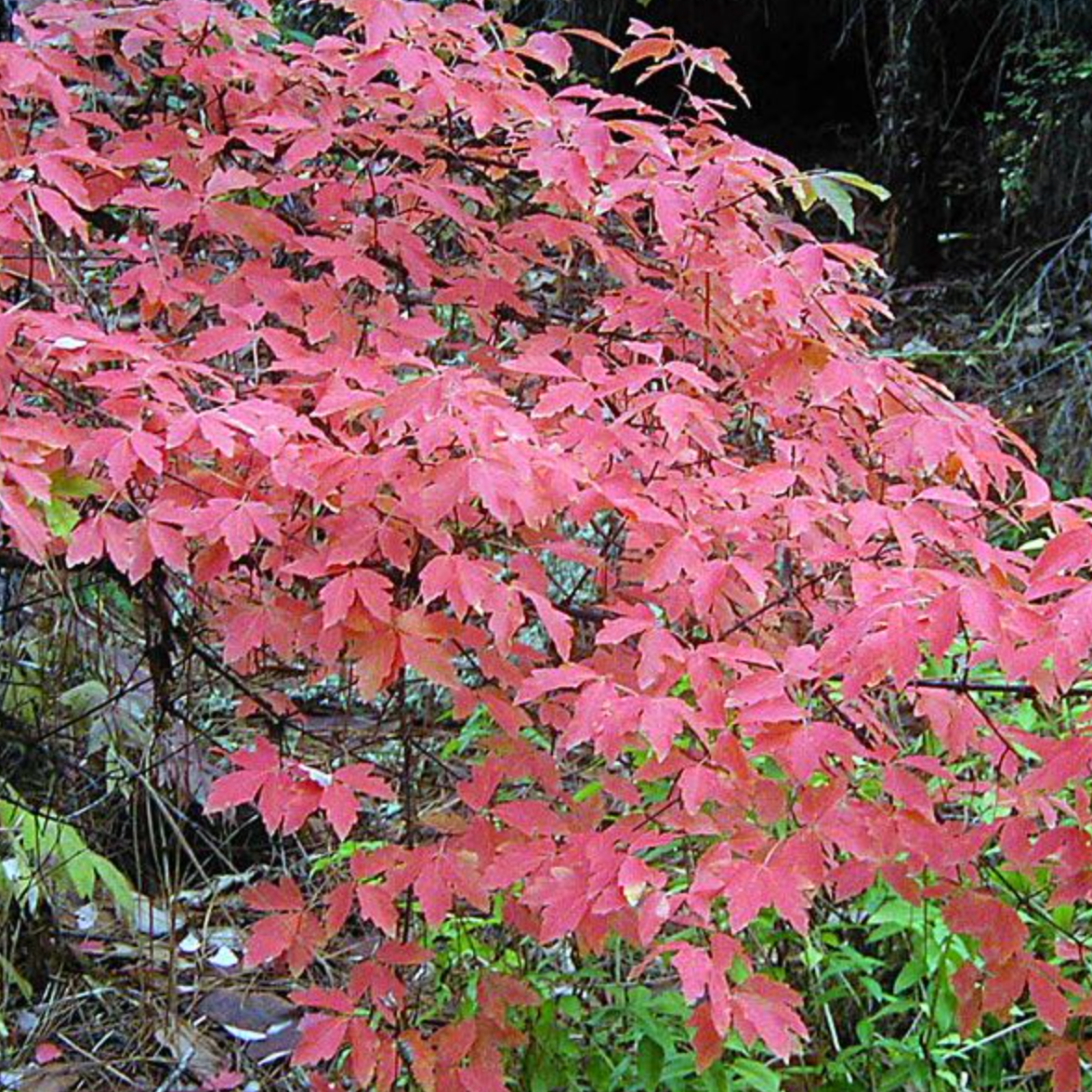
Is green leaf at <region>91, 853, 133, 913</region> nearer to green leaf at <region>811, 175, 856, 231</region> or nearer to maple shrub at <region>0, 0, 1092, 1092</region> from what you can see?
maple shrub at <region>0, 0, 1092, 1092</region>

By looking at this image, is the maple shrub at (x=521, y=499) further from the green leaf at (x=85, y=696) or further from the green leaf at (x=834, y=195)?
the green leaf at (x=85, y=696)

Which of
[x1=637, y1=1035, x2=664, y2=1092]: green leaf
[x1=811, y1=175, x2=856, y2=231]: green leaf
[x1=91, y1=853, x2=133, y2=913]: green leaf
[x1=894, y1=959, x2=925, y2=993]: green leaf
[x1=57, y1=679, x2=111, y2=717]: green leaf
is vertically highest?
[x1=811, y1=175, x2=856, y2=231]: green leaf

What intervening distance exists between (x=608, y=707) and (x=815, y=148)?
555 centimetres

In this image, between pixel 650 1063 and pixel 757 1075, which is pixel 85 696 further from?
pixel 757 1075

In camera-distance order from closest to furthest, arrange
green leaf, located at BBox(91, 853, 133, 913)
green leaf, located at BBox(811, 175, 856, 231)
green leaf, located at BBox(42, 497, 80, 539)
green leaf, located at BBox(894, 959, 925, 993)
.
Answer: green leaf, located at BBox(42, 497, 80, 539), green leaf, located at BBox(811, 175, 856, 231), green leaf, located at BBox(894, 959, 925, 993), green leaf, located at BBox(91, 853, 133, 913)

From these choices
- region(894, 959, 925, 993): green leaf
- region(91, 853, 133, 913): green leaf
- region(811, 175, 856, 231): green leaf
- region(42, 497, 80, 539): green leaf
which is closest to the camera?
region(42, 497, 80, 539): green leaf

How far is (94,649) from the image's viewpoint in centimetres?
212

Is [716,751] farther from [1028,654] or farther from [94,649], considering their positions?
[94,649]

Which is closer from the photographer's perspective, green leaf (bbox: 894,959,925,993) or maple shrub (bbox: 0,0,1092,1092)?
maple shrub (bbox: 0,0,1092,1092)

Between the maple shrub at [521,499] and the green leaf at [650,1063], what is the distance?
14 cm

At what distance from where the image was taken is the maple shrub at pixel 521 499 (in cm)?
117

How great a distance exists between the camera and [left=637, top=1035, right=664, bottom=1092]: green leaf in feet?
5.20

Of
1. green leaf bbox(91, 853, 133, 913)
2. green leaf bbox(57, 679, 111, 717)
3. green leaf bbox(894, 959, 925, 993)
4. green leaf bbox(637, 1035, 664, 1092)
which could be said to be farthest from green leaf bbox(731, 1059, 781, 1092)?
green leaf bbox(57, 679, 111, 717)

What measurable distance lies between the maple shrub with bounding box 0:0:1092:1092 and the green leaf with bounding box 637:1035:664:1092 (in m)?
0.14
